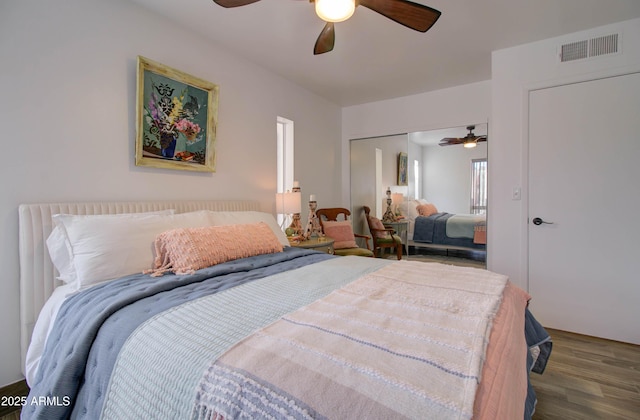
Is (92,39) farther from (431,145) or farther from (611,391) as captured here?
(611,391)

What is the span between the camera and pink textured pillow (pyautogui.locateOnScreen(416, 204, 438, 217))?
3.86 m

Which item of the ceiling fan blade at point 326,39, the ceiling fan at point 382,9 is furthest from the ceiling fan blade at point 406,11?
the ceiling fan blade at point 326,39

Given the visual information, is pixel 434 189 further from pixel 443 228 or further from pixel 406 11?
pixel 406 11

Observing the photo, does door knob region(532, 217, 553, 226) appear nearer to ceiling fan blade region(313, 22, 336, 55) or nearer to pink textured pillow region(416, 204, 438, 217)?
pink textured pillow region(416, 204, 438, 217)

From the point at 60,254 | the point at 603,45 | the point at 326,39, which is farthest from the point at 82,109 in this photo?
the point at 603,45

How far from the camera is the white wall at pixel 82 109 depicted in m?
1.62

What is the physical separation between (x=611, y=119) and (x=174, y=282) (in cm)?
343

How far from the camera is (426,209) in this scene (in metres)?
3.91

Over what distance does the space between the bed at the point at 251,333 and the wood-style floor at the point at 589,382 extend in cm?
25

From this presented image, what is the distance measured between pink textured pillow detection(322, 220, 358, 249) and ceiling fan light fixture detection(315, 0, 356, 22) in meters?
2.51

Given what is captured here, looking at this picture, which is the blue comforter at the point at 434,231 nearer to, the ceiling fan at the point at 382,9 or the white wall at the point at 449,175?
the white wall at the point at 449,175

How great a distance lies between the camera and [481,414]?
0.63m

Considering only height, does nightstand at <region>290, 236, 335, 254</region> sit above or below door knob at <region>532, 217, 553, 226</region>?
below

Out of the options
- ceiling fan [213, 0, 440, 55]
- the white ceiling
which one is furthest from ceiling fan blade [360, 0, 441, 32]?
the white ceiling
